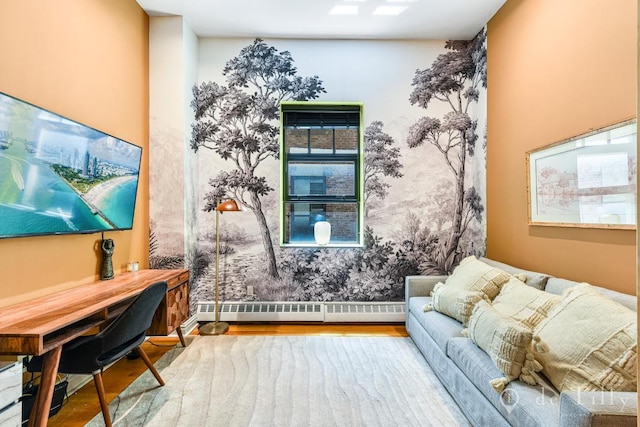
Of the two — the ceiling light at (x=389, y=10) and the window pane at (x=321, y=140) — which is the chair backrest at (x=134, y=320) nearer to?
the window pane at (x=321, y=140)

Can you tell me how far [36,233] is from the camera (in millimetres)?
1836

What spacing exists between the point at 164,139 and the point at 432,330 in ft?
10.3

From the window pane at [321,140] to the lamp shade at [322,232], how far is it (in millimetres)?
911

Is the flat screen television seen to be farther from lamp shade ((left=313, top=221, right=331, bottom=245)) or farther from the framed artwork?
the framed artwork

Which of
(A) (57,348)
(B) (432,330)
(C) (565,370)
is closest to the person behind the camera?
(C) (565,370)

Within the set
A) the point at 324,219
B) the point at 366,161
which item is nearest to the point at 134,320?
the point at 324,219

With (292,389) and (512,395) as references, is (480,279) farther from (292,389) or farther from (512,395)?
(292,389)

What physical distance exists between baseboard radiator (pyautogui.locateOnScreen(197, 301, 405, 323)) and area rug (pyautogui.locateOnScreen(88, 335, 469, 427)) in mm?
529

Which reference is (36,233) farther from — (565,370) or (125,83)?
(565,370)

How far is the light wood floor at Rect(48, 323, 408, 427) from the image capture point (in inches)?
76.7

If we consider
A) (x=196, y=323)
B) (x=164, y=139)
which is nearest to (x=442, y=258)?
(x=196, y=323)

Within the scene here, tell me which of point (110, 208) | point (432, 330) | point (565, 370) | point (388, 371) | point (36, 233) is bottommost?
point (388, 371)

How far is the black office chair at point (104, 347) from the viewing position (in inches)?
68.1

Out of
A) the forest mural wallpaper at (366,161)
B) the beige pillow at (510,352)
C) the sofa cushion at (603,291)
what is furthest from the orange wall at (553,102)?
the beige pillow at (510,352)
